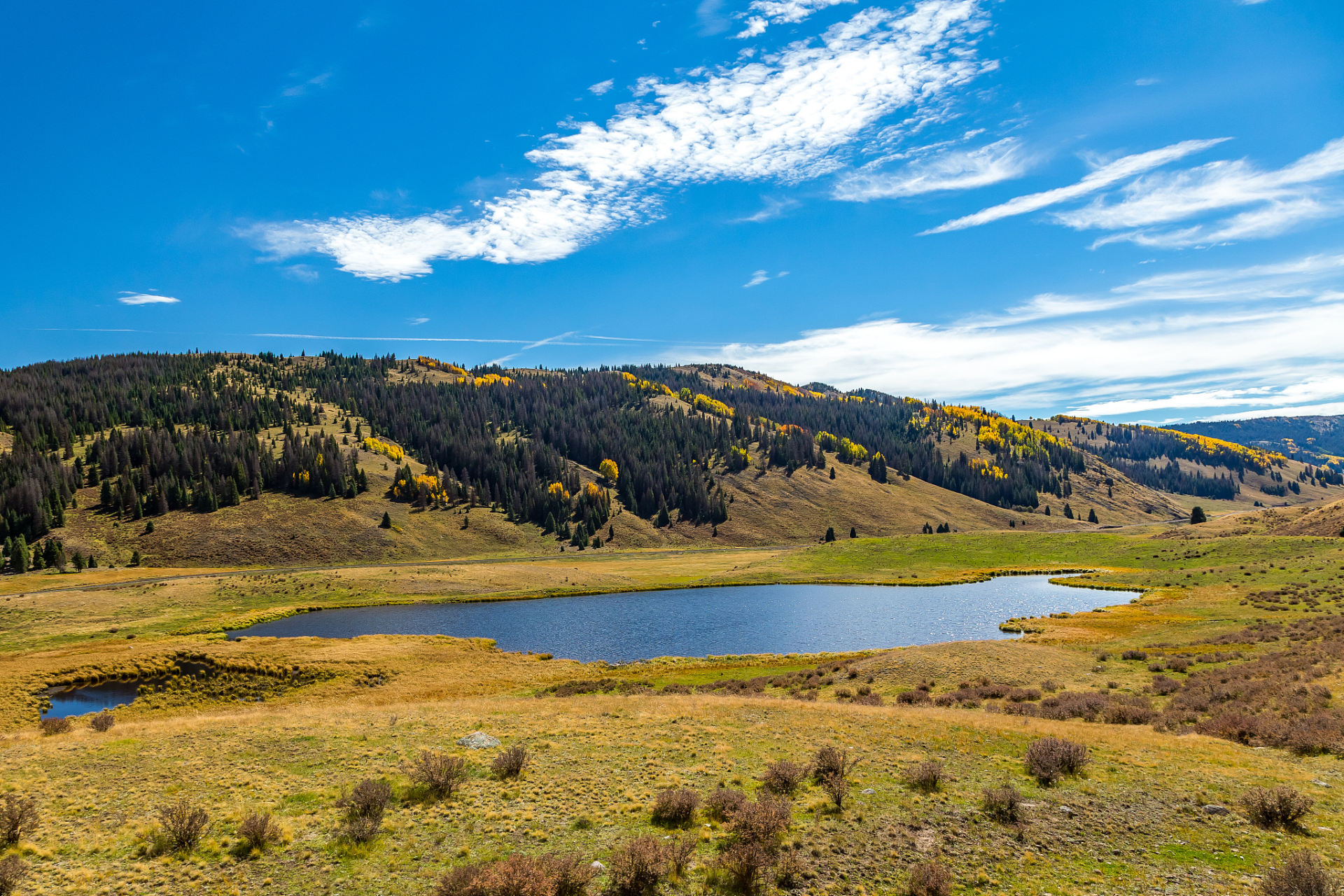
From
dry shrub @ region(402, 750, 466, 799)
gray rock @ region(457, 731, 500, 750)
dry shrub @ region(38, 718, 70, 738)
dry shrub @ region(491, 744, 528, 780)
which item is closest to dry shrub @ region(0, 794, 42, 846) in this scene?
dry shrub @ region(402, 750, 466, 799)

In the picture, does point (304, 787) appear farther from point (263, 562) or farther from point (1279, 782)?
point (263, 562)

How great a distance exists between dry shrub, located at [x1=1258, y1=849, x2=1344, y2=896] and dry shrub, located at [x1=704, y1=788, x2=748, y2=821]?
414 inches

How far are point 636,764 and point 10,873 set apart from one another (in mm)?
15003

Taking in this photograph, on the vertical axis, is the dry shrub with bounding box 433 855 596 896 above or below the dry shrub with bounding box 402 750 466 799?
above

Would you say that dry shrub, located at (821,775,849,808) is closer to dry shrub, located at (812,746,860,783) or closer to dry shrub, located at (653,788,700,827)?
dry shrub, located at (812,746,860,783)

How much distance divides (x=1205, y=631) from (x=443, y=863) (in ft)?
191

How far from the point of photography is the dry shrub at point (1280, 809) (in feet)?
46.8

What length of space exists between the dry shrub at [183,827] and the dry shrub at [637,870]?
33.7 feet

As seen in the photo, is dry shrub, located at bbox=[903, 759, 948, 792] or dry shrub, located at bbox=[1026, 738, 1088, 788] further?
dry shrub, located at bbox=[1026, 738, 1088, 788]

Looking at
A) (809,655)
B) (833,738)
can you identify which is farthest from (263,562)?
(833,738)

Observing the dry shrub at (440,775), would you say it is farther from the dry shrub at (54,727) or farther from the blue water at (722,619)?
the blue water at (722,619)

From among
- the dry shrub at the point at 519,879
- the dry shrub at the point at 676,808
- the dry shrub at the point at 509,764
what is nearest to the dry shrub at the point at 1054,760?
the dry shrub at the point at 676,808

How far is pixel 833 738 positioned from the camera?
76.8 feet

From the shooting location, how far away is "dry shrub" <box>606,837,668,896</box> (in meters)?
12.1
